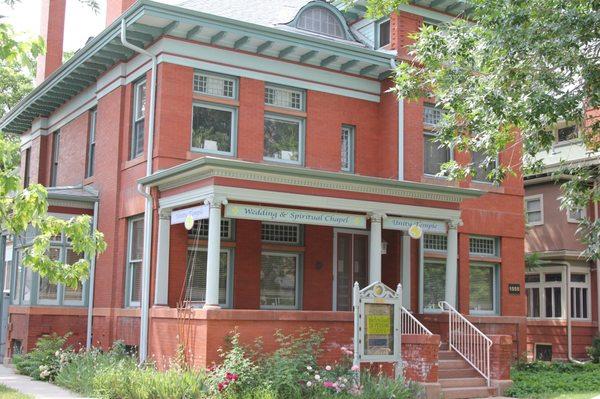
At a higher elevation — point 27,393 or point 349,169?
point 349,169

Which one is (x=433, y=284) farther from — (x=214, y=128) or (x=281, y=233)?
(x=214, y=128)

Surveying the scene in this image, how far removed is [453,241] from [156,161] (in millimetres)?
7013

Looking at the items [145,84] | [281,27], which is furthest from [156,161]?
[281,27]

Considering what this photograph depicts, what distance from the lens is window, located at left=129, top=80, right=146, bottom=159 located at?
1862 centimetres

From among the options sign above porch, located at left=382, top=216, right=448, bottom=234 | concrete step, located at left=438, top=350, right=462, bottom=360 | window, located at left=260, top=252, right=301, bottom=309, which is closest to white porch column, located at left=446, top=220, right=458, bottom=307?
sign above porch, located at left=382, top=216, right=448, bottom=234

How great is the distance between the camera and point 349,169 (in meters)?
20.1

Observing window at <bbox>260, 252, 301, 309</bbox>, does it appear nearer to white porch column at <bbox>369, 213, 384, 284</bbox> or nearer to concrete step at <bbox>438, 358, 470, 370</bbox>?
white porch column at <bbox>369, 213, 384, 284</bbox>

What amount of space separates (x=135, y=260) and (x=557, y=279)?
1606 centimetres

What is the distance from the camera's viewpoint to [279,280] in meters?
18.6

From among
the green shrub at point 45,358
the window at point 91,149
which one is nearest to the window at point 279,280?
the green shrub at point 45,358

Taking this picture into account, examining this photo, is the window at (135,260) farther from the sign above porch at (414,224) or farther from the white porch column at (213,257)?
the sign above porch at (414,224)

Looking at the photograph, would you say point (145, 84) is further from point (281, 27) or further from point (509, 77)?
point (509, 77)

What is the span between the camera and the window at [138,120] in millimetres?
18625

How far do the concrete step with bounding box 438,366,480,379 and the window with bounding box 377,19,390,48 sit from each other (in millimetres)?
8825
